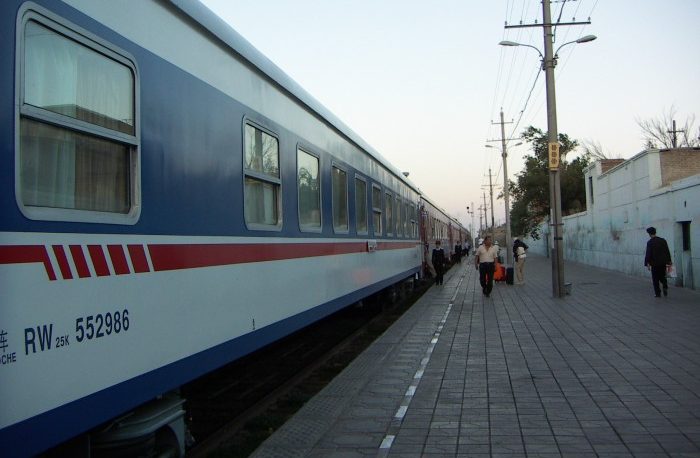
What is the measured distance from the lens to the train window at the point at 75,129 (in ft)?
9.25

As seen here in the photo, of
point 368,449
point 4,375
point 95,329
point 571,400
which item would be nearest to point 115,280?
point 95,329

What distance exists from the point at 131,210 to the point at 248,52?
7.26 feet

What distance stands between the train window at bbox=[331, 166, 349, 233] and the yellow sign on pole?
8.41m

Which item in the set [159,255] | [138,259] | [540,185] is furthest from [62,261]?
[540,185]

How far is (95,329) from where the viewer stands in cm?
303

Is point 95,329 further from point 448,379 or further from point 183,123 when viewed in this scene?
point 448,379

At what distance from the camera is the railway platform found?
15.5 ft

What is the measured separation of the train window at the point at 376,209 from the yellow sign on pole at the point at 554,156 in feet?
19.3

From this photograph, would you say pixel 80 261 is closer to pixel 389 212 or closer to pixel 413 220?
pixel 389 212

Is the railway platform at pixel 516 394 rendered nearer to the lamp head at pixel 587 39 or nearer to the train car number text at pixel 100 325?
the train car number text at pixel 100 325

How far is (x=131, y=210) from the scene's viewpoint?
3.49 meters

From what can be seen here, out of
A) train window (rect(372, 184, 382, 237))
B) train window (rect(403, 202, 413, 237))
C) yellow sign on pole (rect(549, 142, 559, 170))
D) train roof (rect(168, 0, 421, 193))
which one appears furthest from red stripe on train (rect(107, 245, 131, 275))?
yellow sign on pole (rect(549, 142, 559, 170))

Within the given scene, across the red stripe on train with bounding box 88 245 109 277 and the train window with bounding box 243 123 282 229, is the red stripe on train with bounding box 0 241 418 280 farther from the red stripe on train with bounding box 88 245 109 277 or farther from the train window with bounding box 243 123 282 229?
the train window with bounding box 243 123 282 229

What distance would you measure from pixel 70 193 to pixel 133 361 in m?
0.94
